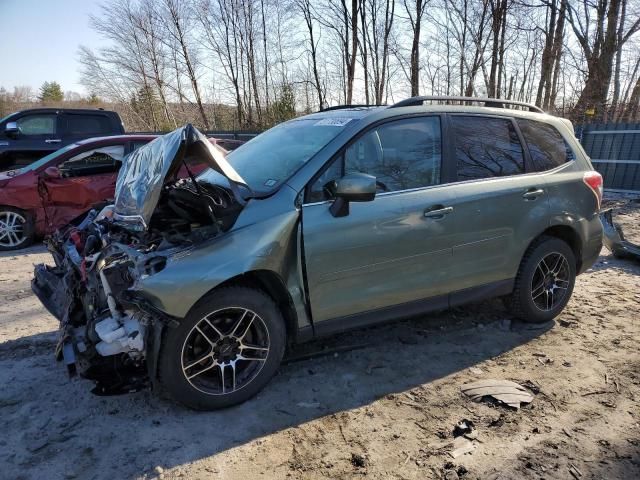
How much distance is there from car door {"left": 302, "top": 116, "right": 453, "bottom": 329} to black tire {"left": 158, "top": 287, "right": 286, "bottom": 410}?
1.05ft

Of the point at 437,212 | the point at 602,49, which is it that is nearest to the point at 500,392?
the point at 437,212

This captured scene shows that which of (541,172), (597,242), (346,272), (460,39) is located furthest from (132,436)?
(460,39)

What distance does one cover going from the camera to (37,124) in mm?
9922

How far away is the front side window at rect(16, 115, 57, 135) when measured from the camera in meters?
9.77

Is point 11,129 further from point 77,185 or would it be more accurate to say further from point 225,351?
point 225,351

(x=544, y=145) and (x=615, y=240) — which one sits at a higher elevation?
(x=544, y=145)

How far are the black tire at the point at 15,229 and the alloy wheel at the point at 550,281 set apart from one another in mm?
6865

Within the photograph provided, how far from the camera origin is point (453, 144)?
3.57 m

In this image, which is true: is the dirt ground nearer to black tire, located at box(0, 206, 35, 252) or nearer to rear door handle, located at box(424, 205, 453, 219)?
rear door handle, located at box(424, 205, 453, 219)

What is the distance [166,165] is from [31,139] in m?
8.85

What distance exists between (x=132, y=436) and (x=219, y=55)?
2441 cm

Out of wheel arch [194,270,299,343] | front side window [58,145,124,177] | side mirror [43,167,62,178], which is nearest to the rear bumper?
wheel arch [194,270,299,343]

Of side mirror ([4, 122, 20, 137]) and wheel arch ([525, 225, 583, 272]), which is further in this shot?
side mirror ([4, 122, 20, 137])

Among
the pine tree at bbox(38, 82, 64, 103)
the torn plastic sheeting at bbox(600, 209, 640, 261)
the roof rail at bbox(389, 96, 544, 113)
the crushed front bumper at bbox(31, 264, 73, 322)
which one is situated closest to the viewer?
the crushed front bumper at bbox(31, 264, 73, 322)
